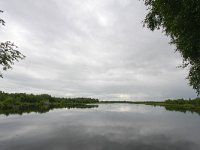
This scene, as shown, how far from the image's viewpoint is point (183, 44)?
19.5 m

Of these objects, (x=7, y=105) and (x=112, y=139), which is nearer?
(x=112, y=139)

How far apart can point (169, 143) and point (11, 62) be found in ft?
70.5

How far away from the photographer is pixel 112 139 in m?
30.9

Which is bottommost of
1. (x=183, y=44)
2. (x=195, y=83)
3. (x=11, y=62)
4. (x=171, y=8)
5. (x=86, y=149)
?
(x=86, y=149)

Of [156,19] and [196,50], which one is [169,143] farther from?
[156,19]

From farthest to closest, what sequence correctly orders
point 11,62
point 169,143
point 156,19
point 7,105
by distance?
point 7,105
point 169,143
point 156,19
point 11,62

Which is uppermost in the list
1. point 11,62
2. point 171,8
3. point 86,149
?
point 171,8

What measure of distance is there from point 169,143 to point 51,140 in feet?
50.3

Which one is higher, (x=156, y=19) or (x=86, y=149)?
(x=156, y=19)

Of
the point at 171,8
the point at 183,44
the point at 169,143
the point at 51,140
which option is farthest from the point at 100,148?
the point at 171,8

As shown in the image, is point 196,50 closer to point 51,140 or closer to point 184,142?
point 184,142

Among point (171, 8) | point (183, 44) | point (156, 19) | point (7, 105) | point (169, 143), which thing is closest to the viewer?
point (171, 8)

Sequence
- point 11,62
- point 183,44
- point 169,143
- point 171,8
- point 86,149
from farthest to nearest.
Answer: point 169,143, point 86,149, point 11,62, point 183,44, point 171,8

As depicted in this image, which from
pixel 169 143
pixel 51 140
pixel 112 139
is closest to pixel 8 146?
pixel 51 140
